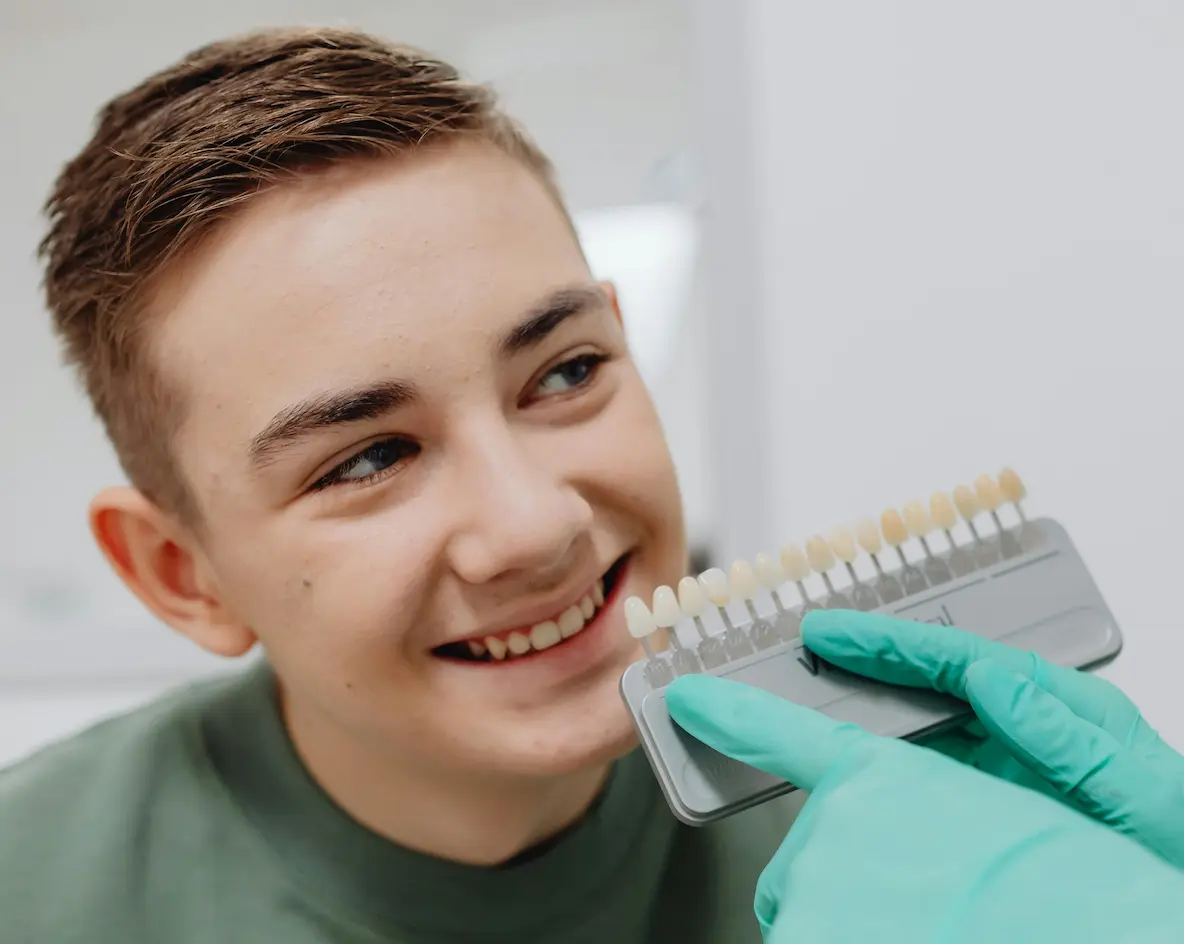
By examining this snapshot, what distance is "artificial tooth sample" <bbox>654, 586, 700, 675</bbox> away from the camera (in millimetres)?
559

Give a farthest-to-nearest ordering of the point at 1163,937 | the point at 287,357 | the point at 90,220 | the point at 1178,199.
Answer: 1. the point at 1178,199
2. the point at 90,220
3. the point at 287,357
4. the point at 1163,937

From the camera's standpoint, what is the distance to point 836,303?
3.37 feet

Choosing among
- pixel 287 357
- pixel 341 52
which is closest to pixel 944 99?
pixel 341 52

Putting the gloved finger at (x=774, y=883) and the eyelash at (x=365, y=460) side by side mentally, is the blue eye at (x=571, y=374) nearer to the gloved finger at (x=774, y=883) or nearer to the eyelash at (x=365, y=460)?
the eyelash at (x=365, y=460)

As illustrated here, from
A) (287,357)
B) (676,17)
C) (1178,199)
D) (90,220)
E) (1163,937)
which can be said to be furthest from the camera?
(676,17)

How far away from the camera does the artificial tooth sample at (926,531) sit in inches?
24.2

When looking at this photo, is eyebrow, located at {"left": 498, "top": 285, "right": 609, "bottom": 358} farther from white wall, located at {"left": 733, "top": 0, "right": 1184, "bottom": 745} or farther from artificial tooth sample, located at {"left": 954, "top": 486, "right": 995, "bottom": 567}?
white wall, located at {"left": 733, "top": 0, "right": 1184, "bottom": 745}

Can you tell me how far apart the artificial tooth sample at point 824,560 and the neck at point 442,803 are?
257 mm

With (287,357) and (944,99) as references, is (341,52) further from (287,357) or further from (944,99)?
(944,99)

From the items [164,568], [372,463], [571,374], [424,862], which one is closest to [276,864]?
[424,862]

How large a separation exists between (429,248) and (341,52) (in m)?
0.22

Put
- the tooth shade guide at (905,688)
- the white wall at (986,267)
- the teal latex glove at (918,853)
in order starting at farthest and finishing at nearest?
the white wall at (986,267), the tooth shade guide at (905,688), the teal latex glove at (918,853)

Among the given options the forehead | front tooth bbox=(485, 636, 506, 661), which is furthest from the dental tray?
the forehead

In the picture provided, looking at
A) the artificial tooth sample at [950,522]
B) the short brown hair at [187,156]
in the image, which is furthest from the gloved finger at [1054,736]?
the short brown hair at [187,156]
